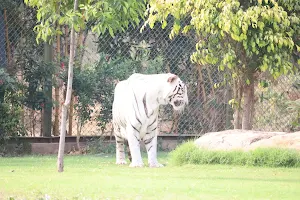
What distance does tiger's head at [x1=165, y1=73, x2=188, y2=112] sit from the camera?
11609 millimetres

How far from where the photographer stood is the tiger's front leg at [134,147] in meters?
11.6

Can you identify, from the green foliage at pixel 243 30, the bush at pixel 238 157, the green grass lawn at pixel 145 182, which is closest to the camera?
the green grass lawn at pixel 145 182

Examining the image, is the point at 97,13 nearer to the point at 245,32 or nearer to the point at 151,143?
the point at 151,143

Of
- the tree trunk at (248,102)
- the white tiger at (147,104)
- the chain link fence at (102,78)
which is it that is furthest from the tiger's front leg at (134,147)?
the chain link fence at (102,78)

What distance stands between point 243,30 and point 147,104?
166cm

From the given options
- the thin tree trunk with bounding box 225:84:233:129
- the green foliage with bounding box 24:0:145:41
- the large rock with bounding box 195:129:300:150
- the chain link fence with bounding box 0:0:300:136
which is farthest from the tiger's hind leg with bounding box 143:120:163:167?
the thin tree trunk with bounding box 225:84:233:129

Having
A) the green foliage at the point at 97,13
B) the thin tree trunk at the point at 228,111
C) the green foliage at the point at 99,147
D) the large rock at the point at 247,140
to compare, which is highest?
the green foliage at the point at 97,13

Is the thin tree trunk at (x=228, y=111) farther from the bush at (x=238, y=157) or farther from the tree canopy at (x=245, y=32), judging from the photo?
the bush at (x=238, y=157)

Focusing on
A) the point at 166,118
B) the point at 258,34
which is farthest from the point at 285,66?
the point at 166,118

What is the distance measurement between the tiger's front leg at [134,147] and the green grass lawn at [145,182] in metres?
0.27

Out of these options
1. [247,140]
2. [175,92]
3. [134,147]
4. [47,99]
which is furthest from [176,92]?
[47,99]

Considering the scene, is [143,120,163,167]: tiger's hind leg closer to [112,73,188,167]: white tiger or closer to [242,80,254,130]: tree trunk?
[112,73,188,167]: white tiger

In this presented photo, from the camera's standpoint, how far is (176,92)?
11.7m

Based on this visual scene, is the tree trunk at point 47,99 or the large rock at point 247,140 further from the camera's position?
the tree trunk at point 47,99
